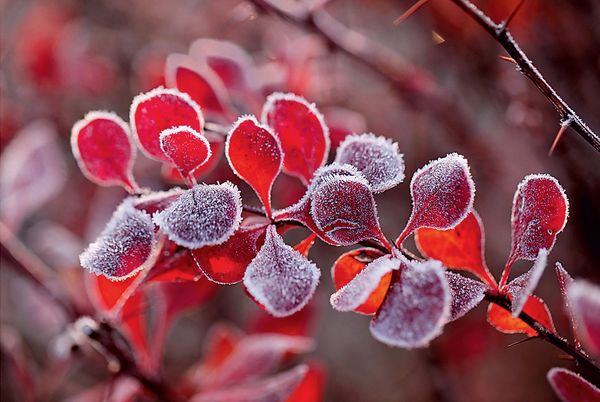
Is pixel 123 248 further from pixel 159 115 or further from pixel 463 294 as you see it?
pixel 463 294

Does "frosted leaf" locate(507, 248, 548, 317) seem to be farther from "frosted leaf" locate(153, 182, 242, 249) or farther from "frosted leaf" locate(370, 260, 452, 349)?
"frosted leaf" locate(153, 182, 242, 249)

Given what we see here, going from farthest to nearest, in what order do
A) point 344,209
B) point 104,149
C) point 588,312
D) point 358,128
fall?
point 358,128 → point 104,149 → point 344,209 → point 588,312

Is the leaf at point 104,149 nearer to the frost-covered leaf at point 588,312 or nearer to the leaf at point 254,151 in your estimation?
the leaf at point 254,151

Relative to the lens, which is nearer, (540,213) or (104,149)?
(540,213)

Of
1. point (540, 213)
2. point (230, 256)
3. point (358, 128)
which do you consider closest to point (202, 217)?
point (230, 256)

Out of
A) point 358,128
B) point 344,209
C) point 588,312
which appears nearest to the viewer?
point 588,312

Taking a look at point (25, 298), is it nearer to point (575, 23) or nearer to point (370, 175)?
point (370, 175)

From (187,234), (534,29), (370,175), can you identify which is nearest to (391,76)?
(534,29)
